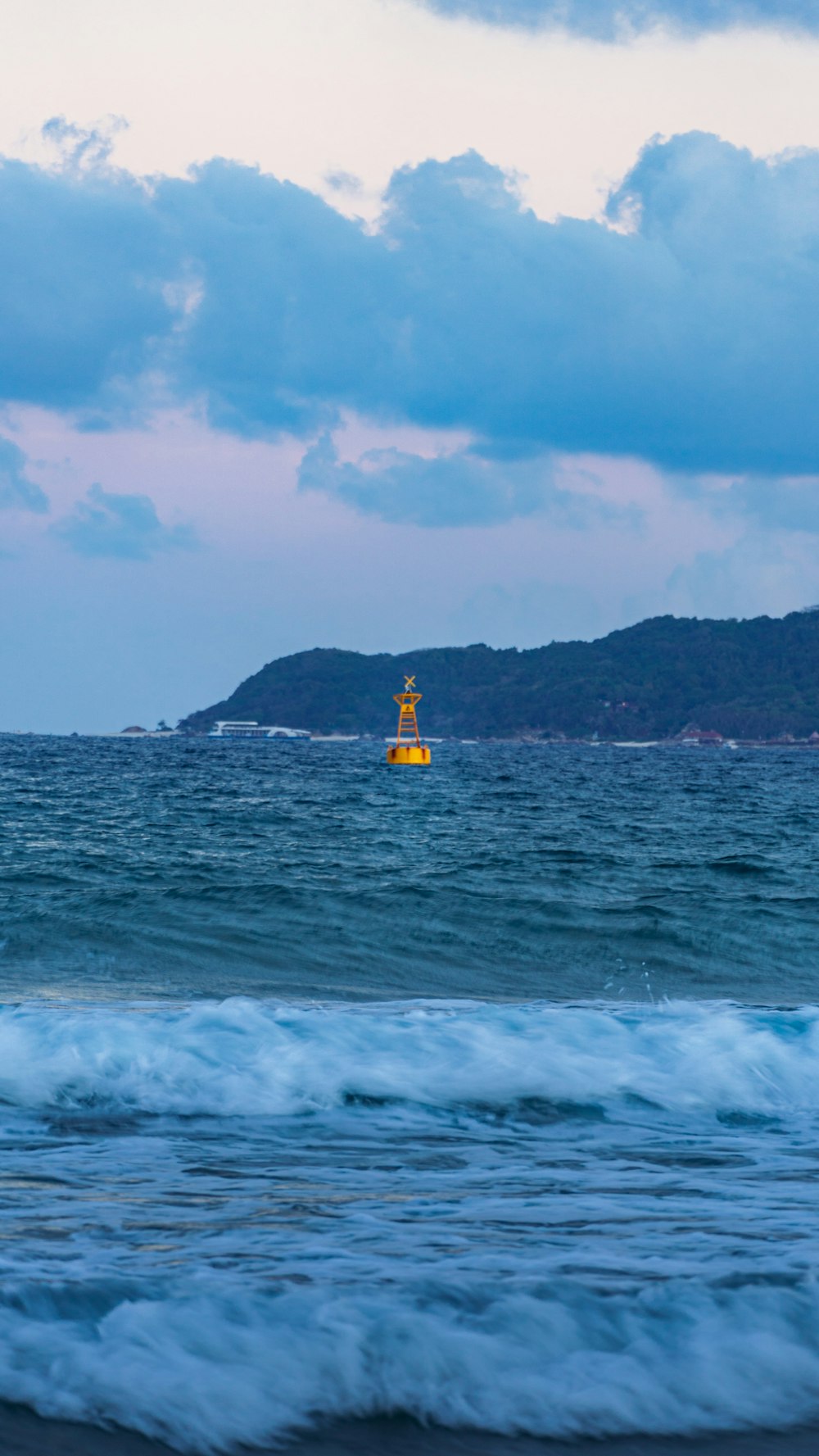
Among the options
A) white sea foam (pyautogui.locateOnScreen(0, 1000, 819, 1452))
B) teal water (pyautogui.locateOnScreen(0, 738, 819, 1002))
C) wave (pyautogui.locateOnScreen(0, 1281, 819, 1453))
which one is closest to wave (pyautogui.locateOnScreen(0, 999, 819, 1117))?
white sea foam (pyautogui.locateOnScreen(0, 1000, 819, 1452))

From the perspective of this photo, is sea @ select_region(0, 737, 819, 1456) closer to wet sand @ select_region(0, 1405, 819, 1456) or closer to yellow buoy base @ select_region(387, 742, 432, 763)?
wet sand @ select_region(0, 1405, 819, 1456)

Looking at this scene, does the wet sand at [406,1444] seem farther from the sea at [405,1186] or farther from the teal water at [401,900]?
the teal water at [401,900]

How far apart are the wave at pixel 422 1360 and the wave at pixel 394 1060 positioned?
2.89m

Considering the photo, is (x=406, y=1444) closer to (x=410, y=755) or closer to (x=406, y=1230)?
(x=406, y=1230)

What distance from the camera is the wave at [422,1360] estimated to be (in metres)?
3.74

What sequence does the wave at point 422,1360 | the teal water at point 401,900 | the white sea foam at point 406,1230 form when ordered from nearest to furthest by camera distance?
the wave at point 422,1360 < the white sea foam at point 406,1230 < the teal water at point 401,900

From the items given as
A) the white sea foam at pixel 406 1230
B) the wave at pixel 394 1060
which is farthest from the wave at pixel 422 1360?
the wave at pixel 394 1060

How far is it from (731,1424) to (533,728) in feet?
636

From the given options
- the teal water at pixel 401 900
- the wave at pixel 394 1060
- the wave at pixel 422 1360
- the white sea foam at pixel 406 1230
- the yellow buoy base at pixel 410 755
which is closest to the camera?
the wave at pixel 422 1360

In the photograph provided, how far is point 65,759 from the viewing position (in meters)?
79.5

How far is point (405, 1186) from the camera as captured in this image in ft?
18.3

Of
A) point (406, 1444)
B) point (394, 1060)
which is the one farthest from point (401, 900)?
point (406, 1444)

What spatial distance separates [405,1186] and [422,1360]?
160 centimetres

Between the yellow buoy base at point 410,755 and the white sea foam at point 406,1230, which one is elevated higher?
the yellow buoy base at point 410,755
